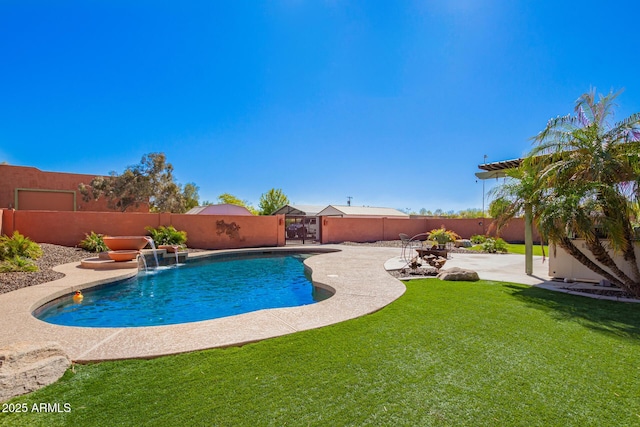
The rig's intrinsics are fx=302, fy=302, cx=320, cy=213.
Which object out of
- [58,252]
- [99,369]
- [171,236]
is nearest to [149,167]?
[171,236]

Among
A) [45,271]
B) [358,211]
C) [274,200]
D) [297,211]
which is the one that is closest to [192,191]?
[274,200]

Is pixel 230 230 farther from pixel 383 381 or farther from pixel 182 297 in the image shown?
pixel 383 381

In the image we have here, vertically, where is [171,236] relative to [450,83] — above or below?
below

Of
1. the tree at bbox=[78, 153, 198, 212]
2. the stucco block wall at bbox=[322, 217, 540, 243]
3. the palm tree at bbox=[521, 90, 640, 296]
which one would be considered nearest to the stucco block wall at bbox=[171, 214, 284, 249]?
the stucco block wall at bbox=[322, 217, 540, 243]

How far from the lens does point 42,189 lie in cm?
2425

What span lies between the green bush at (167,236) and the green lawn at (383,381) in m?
12.8

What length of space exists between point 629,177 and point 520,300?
10.4 ft

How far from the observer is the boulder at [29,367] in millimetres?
2490

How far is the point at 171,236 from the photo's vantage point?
1497 cm

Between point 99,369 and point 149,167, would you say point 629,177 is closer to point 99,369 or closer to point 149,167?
point 99,369

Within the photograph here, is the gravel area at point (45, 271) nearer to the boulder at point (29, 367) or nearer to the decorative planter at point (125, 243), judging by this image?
the decorative planter at point (125, 243)

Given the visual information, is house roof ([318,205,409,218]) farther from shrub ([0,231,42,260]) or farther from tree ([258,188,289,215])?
shrub ([0,231,42,260])

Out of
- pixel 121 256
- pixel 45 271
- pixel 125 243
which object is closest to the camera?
pixel 45 271

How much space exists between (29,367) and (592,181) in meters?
8.68
